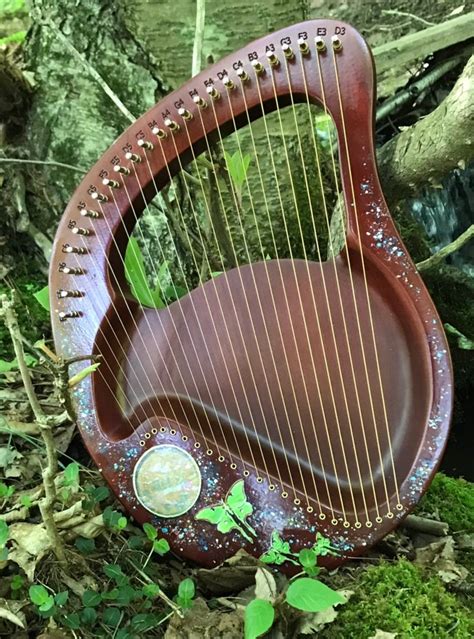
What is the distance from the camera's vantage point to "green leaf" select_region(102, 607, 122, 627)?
0.83 metres

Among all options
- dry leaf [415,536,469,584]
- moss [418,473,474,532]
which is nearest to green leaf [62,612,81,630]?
dry leaf [415,536,469,584]

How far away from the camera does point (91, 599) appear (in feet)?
2.75

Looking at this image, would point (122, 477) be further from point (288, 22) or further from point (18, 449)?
point (288, 22)

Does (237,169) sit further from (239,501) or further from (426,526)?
(426,526)

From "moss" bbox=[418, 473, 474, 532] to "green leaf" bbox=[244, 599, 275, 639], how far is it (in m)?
0.50

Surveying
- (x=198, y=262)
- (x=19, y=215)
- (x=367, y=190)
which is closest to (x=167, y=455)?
(x=367, y=190)

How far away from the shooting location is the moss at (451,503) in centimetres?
113

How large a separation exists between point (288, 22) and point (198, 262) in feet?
1.79

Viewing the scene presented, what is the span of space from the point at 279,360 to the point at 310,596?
338 mm

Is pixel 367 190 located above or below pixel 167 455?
above

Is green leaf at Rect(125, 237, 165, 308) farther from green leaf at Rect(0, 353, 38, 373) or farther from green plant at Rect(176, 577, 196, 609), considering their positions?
green plant at Rect(176, 577, 196, 609)

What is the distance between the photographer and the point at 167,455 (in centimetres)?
94

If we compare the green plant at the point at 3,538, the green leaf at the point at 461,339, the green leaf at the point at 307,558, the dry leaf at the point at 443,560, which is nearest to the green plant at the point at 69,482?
the green plant at the point at 3,538

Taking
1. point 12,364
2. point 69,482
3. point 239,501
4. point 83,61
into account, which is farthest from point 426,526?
point 83,61
